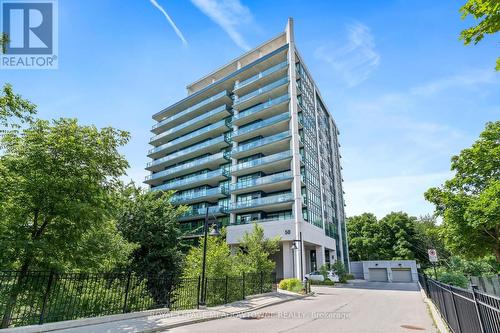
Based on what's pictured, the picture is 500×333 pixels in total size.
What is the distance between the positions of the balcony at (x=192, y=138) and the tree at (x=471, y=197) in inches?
1308

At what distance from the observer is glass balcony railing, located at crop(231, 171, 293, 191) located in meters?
38.2

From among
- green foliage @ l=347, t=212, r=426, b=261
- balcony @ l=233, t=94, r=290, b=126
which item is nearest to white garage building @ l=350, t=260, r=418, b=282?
green foliage @ l=347, t=212, r=426, b=261

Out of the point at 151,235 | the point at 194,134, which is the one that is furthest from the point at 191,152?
the point at 151,235

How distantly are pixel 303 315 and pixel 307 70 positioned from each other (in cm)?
4514

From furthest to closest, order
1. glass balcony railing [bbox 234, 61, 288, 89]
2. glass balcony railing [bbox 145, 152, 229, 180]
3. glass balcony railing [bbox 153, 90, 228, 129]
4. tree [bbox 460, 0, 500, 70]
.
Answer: glass balcony railing [bbox 153, 90, 228, 129] < glass balcony railing [bbox 145, 152, 229, 180] < glass balcony railing [bbox 234, 61, 288, 89] < tree [bbox 460, 0, 500, 70]

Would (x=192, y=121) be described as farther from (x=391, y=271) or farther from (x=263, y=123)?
(x=391, y=271)

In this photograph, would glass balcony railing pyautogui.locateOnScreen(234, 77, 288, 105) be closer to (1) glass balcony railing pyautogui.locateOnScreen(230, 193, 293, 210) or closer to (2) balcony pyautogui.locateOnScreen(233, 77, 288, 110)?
(2) balcony pyautogui.locateOnScreen(233, 77, 288, 110)

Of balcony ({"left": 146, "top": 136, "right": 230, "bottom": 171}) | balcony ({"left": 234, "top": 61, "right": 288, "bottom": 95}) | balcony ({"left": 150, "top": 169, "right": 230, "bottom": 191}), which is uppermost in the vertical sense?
balcony ({"left": 234, "top": 61, "right": 288, "bottom": 95})

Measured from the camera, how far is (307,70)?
50469 millimetres

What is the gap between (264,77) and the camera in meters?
45.2

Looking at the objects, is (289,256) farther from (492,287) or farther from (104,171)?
(104,171)

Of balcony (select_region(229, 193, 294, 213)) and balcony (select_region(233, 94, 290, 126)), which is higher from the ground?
balcony (select_region(233, 94, 290, 126))

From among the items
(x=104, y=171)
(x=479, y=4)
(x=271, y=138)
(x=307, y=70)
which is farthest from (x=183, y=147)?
(x=479, y=4)

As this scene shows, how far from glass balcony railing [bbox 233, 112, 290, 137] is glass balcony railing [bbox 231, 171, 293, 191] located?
8.06 meters
